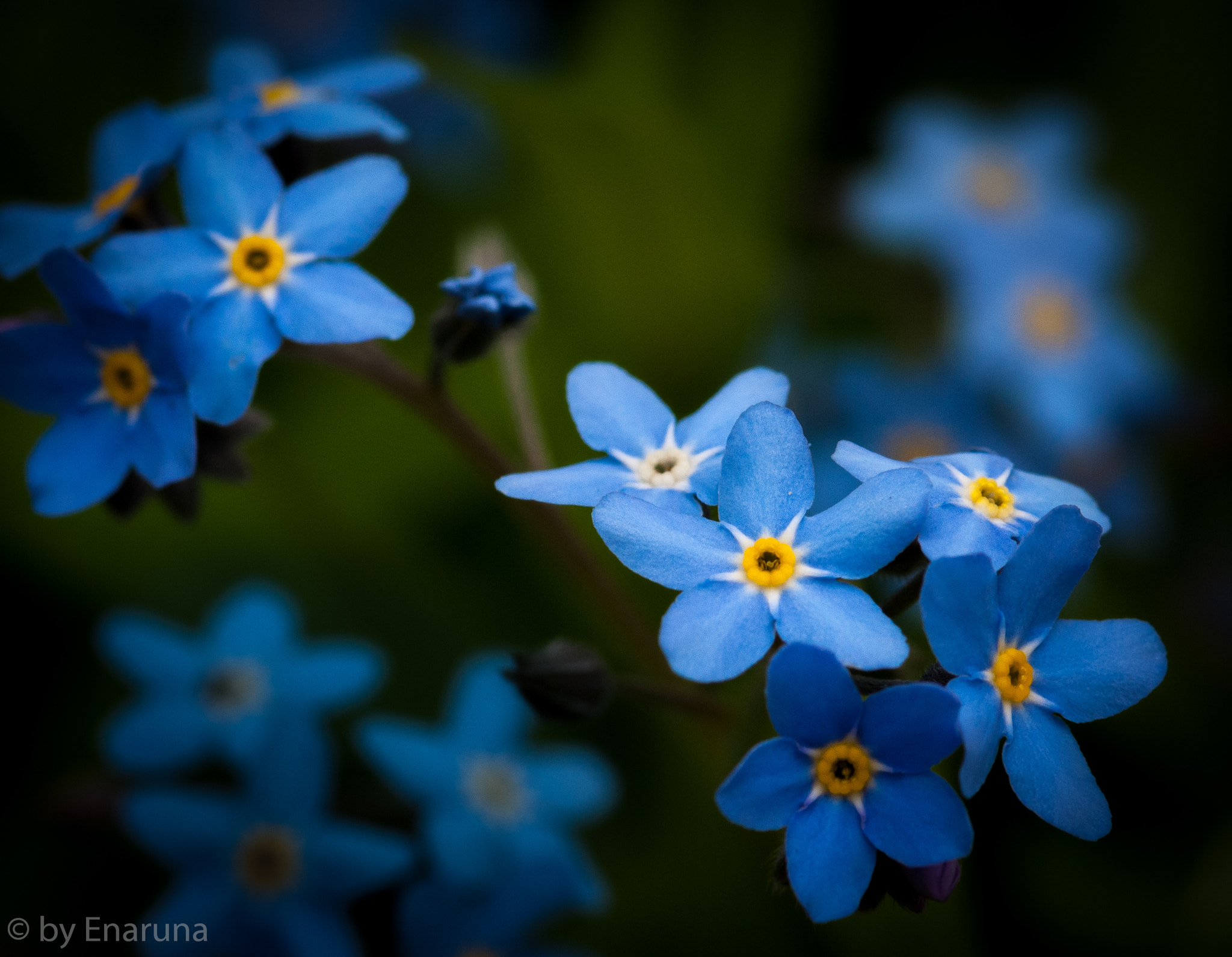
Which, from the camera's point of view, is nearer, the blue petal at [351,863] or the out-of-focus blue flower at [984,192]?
the blue petal at [351,863]

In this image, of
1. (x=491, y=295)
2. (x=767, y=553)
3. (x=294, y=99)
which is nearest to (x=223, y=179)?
(x=294, y=99)

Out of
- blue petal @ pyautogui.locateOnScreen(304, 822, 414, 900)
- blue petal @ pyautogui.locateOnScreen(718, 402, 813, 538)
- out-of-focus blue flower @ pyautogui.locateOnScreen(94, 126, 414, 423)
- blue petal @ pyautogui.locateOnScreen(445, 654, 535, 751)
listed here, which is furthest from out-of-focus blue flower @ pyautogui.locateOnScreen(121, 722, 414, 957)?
blue petal @ pyautogui.locateOnScreen(718, 402, 813, 538)

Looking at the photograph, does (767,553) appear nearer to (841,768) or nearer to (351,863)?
(841,768)

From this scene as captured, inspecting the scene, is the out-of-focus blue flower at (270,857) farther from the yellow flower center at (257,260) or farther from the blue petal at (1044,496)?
the blue petal at (1044,496)

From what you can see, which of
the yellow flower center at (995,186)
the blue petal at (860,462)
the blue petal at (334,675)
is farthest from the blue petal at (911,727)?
the yellow flower center at (995,186)

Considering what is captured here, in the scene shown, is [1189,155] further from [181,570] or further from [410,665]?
[181,570]

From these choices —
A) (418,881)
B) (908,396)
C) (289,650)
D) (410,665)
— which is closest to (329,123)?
(289,650)

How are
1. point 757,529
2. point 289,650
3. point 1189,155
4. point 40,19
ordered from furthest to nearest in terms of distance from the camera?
point 1189,155, point 40,19, point 289,650, point 757,529
